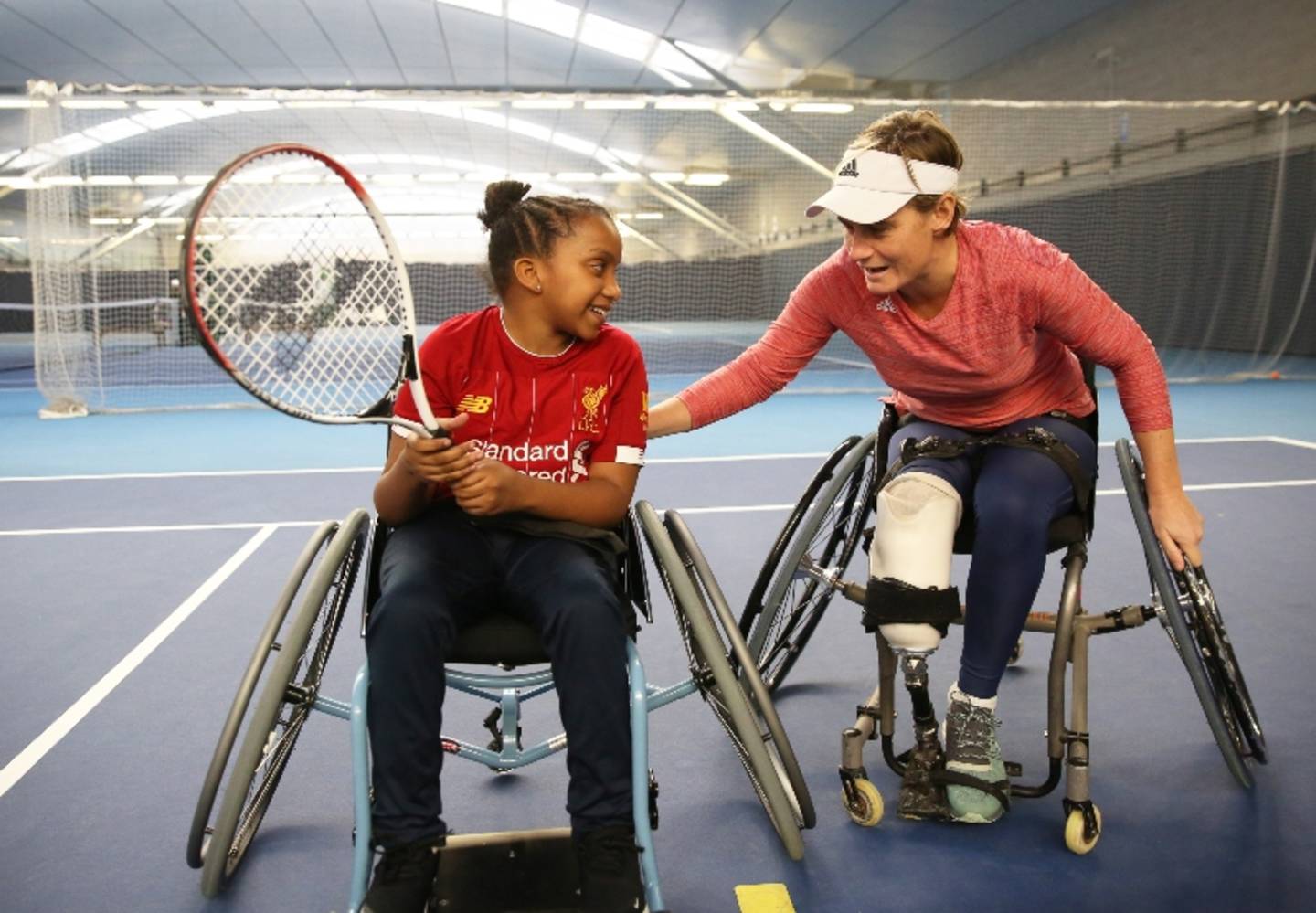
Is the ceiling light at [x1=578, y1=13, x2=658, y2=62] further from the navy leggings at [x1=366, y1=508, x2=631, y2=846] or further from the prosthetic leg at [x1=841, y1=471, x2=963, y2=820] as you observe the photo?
the navy leggings at [x1=366, y1=508, x2=631, y2=846]

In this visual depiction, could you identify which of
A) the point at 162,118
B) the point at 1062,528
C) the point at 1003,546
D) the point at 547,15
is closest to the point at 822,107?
the point at 547,15

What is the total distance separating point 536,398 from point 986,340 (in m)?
0.77

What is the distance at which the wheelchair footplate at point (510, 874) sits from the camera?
1.58 m

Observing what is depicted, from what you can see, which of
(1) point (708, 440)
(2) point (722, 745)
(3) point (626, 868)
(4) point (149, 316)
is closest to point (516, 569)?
(3) point (626, 868)

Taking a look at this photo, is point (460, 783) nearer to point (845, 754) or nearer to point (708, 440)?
point (845, 754)

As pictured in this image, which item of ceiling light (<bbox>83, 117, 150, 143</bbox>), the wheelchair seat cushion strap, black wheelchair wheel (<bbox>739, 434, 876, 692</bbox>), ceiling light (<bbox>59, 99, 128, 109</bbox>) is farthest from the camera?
ceiling light (<bbox>83, 117, 150, 143</bbox>)

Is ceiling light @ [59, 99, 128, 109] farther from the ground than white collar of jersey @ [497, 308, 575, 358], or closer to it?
farther from the ground

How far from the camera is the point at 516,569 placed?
5.65 ft

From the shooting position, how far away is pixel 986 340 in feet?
6.49

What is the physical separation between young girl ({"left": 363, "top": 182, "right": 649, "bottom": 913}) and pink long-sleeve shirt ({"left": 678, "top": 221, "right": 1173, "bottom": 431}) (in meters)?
0.41

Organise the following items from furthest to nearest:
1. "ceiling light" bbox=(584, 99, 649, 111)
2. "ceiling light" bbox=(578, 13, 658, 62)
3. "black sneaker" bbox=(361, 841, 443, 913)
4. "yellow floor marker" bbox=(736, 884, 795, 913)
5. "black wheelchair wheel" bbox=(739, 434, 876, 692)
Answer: "ceiling light" bbox=(578, 13, 658, 62) < "ceiling light" bbox=(584, 99, 649, 111) < "black wheelchair wheel" bbox=(739, 434, 876, 692) < "yellow floor marker" bbox=(736, 884, 795, 913) < "black sneaker" bbox=(361, 841, 443, 913)

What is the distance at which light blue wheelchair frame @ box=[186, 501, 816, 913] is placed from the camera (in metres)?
1.55

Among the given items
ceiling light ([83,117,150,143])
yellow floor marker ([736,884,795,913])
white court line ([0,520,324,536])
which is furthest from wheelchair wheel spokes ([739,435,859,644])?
ceiling light ([83,117,150,143])

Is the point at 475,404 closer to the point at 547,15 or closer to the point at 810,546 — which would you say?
the point at 810,546
